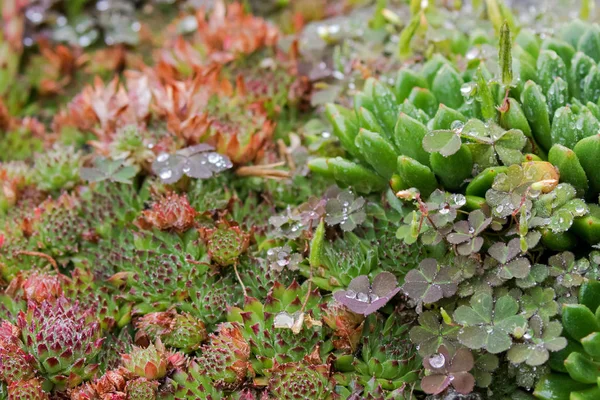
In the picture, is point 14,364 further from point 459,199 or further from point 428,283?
point 459,199

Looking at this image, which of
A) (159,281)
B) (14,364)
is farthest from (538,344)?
(14,364)

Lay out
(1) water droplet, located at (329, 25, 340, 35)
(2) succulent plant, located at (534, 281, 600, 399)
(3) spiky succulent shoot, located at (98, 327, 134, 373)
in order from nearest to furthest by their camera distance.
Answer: (2) succulent plant, located at (534, 281, 600, 399), (3) spiky succulent shoot, located at (98, 327, 134, 373), (1) water droplet, located at (329, 25, 340, 35)

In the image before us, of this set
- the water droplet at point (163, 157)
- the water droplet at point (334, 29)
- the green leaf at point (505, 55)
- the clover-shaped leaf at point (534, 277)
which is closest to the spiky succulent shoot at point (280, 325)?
the clover-shaped leaf at point (534, 277)

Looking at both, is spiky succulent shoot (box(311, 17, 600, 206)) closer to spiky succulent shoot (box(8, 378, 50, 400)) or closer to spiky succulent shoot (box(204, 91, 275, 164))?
spiky succulent shoot (box(204, 91, 275, 164))

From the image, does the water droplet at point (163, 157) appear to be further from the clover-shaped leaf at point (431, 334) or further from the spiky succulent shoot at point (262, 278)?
the clover-shaped leaf at point (431, 334)

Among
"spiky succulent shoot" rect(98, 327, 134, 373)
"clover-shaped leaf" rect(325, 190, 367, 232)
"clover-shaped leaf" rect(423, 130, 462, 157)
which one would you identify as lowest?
"spiky succulent shoot" rect(98, 327, 134, 373)

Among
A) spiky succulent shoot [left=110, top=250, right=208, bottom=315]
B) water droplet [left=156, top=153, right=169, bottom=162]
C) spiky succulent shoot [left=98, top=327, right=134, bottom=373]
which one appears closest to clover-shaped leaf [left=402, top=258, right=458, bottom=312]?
spiky succulent shoot [left=110, top=250, right=208, bottom=315]

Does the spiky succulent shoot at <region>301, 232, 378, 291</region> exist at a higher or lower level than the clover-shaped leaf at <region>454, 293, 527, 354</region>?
lower
